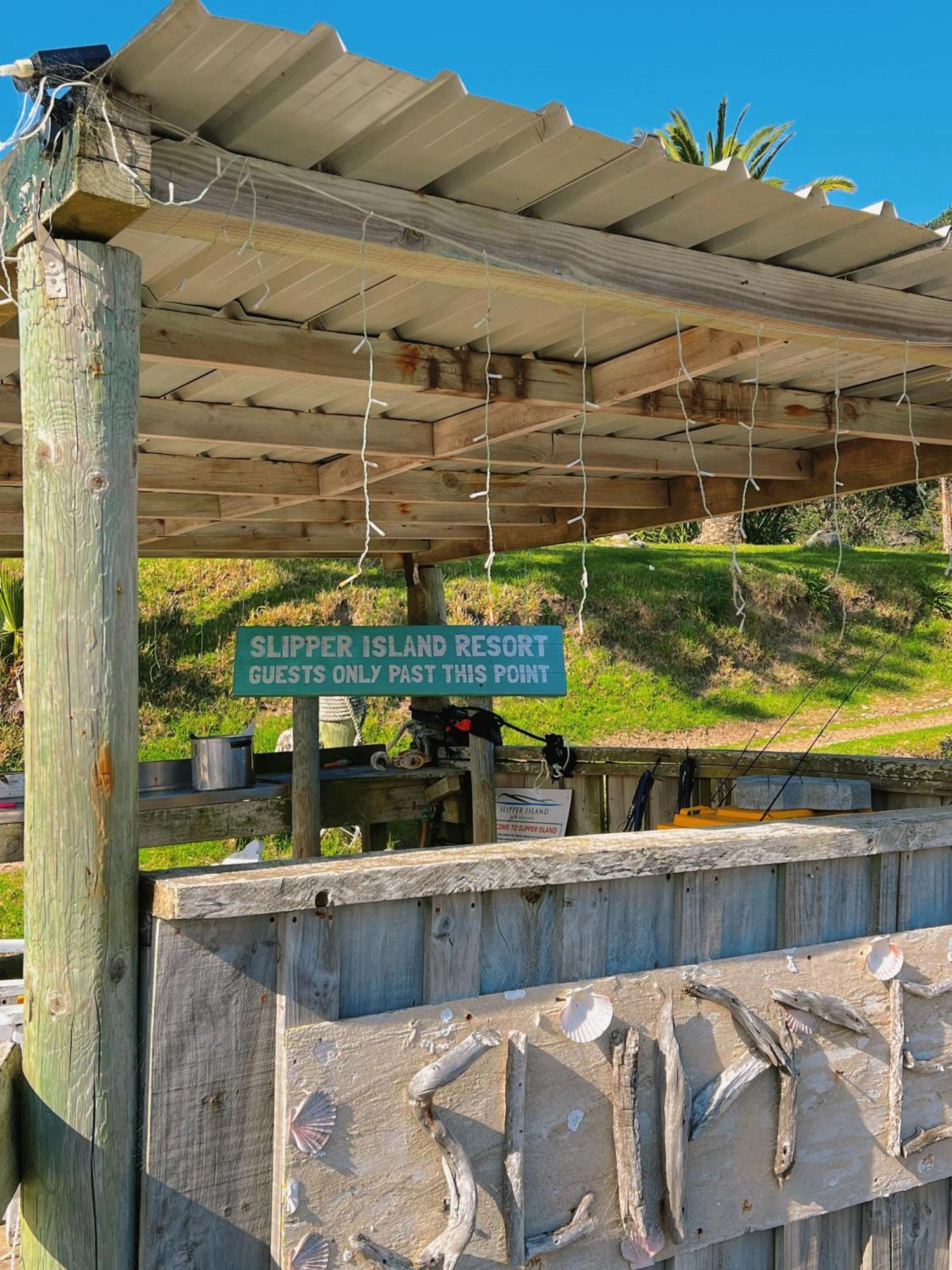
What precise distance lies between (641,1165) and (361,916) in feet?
2.96

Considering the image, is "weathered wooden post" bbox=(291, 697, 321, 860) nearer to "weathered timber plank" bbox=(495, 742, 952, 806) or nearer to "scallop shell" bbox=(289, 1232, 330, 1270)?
"weathered timber plank" bbox=(495, 742, 952, 806)

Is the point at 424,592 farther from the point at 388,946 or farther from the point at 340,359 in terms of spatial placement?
the point at 388,946

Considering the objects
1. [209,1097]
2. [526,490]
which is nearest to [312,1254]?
[209,1097]

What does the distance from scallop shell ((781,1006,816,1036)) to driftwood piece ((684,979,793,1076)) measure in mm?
79

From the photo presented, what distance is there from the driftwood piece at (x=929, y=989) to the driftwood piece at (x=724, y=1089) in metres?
0.51

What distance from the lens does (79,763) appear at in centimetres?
230

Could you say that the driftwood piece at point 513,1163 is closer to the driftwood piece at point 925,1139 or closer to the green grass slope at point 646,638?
the driftwood piece at point 925,1139

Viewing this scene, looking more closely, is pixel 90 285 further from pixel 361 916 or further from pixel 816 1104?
pixel 816 1104

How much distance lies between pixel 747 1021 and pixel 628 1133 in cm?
40

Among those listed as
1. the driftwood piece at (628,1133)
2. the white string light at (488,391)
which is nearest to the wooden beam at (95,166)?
the white string light at (488,391)

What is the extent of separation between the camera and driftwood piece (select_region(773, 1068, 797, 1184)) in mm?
2830

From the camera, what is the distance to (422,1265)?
2.40 metres

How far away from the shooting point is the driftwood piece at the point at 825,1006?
2871 millimetres

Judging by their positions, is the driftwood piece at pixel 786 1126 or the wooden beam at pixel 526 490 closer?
the driftwood piece at pixel 786 1126
